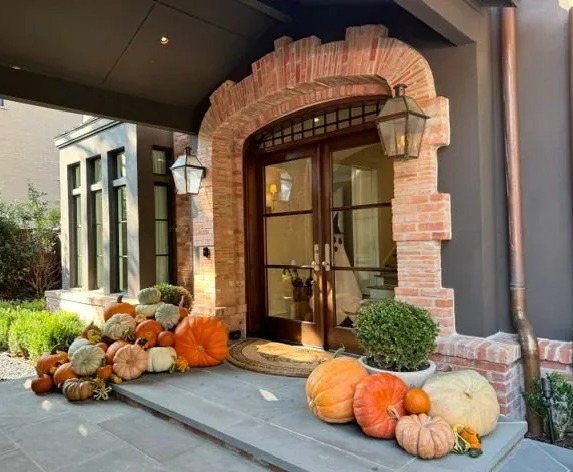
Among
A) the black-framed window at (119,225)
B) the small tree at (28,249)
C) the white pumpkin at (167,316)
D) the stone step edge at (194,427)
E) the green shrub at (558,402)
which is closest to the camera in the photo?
the stone step edge at (194,427)

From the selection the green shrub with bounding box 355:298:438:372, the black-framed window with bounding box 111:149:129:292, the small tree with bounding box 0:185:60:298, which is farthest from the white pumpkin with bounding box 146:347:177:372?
the small tree with bounding box 0:185:60:298

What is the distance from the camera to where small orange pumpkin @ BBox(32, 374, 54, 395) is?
11.9 feet

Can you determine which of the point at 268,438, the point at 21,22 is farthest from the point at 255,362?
the point at 21,22

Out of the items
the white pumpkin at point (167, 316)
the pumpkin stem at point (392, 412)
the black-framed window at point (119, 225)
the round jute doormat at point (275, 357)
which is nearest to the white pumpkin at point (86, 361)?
the white pumpkin at point (167, 316)

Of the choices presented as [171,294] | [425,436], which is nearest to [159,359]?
[171,294]

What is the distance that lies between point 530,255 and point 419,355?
1.16 m

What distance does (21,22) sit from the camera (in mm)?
3553

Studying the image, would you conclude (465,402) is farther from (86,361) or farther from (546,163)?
(86,361)

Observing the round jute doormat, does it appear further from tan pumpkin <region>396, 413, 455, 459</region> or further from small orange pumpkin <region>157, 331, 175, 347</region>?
tan pumpkin <region>396, 413, 455, 459</region>

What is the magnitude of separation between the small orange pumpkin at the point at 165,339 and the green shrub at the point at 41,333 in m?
1.54

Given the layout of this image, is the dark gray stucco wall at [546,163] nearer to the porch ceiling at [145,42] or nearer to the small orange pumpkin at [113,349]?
the porch ceiling at [145,42]

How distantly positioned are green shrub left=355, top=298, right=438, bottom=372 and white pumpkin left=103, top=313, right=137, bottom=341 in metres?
2.22

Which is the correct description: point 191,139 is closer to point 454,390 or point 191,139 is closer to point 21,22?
point 21,22

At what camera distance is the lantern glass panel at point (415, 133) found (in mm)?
3119
